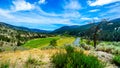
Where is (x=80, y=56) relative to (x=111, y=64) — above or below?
above

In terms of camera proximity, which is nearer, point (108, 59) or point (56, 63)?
point (56, 63)

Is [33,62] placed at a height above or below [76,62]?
below

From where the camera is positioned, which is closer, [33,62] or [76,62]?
[76,62]

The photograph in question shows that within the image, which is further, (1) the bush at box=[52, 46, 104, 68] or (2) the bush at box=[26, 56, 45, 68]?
(2) the bush at box=[26, 56, 45, 68]

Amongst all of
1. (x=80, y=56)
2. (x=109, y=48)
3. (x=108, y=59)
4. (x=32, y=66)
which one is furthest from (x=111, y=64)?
(x=109, y=48)

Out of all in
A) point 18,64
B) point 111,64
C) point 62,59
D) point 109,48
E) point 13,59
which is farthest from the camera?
point 109,48

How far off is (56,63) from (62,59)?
0.41 m

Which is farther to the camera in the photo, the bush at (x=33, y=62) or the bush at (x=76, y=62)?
the bush at (x=33, y=62)

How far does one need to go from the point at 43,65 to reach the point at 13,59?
1886mm

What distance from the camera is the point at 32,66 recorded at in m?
11.1

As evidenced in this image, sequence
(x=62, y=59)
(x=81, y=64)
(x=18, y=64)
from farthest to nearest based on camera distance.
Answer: (x=18, y=64) < (x=62, y=59) < (x=81, y=64)

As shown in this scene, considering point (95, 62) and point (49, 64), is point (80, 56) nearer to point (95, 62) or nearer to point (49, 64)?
point (95, 62)

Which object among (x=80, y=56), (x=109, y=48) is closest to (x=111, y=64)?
(x=80, y=56)

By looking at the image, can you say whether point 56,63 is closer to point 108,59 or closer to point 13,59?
point 13,59
